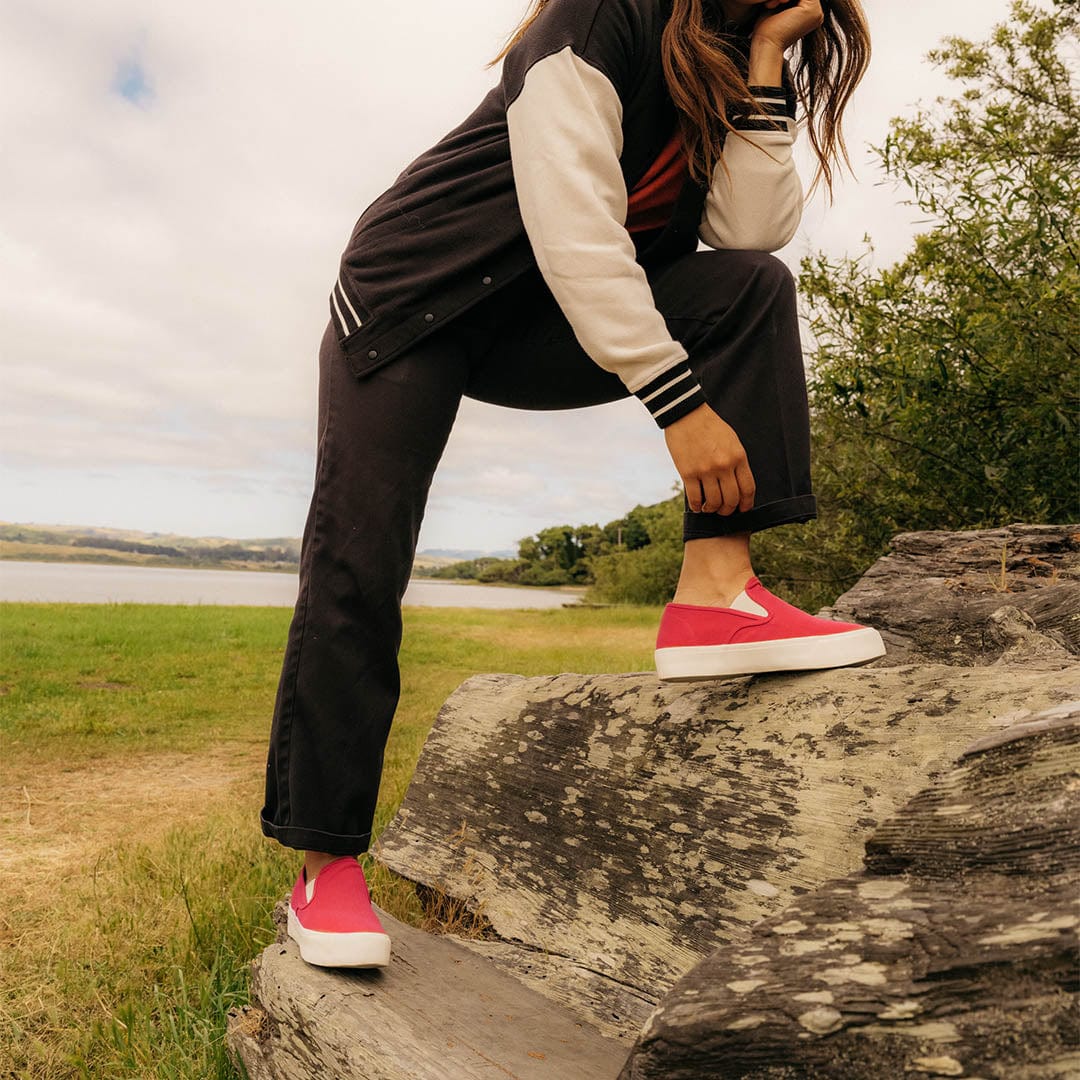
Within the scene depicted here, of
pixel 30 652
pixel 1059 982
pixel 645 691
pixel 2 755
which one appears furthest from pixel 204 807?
pixel 30 652

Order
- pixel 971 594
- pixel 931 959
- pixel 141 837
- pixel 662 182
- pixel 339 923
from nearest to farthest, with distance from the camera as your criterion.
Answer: pixel 931 959 < pixel 339 923 < pixel 662 182 < pixel 971 594 < pixel 141 837

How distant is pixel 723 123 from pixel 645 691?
1284 millimetres

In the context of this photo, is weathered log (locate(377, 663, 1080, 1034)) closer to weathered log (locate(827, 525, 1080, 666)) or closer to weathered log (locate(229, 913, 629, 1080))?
weathered log (locate(229, 913, 629, 1080))

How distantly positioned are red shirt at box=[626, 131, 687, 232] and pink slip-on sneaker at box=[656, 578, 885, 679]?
86 centimetres

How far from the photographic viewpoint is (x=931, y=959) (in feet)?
3.61

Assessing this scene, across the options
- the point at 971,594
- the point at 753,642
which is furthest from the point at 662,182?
the point at 971,594

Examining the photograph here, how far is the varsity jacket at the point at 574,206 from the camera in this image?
5.89 ft

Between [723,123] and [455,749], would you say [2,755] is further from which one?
[723,123]

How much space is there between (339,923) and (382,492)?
2.97ft

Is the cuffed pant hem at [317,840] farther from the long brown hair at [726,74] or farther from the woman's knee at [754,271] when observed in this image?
the long brown hair at [726,74]

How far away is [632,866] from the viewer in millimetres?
2041

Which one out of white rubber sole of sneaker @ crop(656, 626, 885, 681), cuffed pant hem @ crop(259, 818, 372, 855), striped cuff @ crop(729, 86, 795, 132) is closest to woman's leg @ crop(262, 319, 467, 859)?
cuffed pant hem @ crop(259, 818, 372, 855)

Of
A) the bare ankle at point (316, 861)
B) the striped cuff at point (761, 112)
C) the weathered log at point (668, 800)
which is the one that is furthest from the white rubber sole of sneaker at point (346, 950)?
the striped cuff at point (761, 112)

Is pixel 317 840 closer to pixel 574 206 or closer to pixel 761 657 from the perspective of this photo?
pixel 761 657
